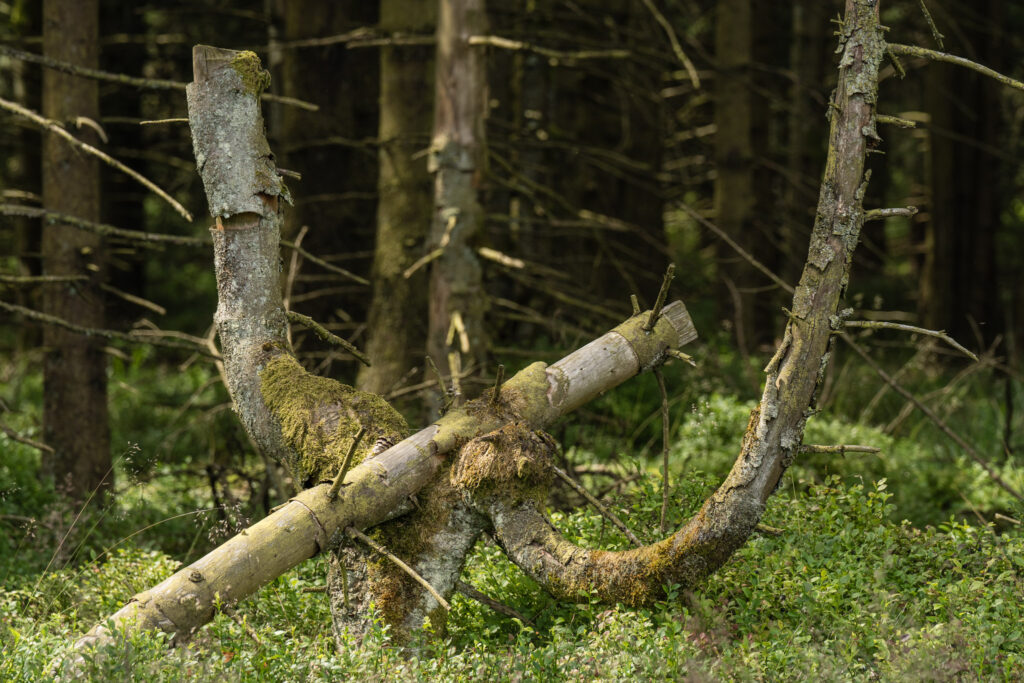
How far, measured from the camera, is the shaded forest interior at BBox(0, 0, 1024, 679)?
660cm

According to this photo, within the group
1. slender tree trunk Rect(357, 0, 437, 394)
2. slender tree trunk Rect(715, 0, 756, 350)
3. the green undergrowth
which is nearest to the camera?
the green undergrowth

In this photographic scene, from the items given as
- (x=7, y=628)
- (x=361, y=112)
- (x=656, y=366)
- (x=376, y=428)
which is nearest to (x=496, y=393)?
(x=376, y=428)

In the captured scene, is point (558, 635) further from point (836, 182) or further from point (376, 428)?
point (836, 182)

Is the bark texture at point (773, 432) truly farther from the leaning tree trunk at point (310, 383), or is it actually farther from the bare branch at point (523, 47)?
the bare branch at point (523, 47)

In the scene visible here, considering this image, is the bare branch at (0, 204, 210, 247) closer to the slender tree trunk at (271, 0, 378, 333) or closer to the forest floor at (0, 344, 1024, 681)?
the forest floor at (0, 344, 1024, 681)

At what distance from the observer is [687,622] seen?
388cm

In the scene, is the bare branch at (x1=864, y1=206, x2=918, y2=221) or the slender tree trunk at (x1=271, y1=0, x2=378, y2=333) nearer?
the bare branch at (x1=864, y1=206, x2=918, y2=221)

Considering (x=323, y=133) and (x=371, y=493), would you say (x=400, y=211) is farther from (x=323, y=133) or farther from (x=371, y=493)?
(x=371, y=493)

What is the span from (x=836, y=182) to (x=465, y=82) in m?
3.68

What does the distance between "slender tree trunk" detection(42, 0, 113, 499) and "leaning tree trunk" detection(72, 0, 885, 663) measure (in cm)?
222

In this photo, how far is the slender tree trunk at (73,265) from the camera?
6590mm

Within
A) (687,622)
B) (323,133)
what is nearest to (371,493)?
(687,622)

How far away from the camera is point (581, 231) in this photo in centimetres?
936

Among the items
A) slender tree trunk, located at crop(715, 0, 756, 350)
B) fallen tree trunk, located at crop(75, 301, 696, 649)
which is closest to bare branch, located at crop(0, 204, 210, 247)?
fallen tree trunk, located at crop(75, 301, 696, 649)
